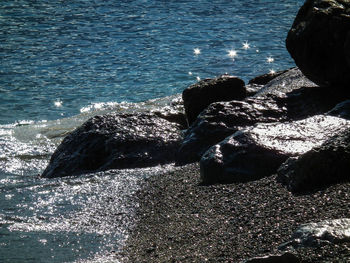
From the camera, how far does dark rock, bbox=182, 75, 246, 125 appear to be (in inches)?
368

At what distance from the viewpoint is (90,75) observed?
14.8m

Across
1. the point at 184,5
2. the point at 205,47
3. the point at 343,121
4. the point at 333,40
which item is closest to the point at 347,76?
the point at 333,40

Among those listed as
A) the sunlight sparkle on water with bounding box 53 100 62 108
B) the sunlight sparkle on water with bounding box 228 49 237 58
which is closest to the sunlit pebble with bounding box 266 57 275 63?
the sunlight sparkle on water with bounding box 228 49 237 58

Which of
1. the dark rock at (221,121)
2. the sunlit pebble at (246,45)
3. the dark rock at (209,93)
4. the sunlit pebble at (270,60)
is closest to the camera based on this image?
the dark rock at (221,121)

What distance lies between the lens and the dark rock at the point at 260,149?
240 inches

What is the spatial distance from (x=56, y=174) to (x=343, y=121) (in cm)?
369

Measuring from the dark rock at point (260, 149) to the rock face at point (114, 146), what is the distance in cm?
175

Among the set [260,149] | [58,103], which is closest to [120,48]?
[58,103]

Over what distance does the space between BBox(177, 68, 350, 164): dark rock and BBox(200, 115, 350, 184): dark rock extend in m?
1.01

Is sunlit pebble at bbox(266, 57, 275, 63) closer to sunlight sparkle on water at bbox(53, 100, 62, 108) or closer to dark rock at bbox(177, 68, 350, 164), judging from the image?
sunlight sparkle on water at bbox(53, 100, 62, 108)

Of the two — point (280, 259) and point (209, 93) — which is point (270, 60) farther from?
point (280, 259)

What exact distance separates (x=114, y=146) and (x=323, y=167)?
364 cm

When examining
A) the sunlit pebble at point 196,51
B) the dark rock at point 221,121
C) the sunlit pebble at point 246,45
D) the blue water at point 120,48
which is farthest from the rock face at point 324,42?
the sunlit pebble at point 246,45

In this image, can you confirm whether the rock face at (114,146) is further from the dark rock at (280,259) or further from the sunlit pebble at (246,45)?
the sunlit pebble at (246,45)
